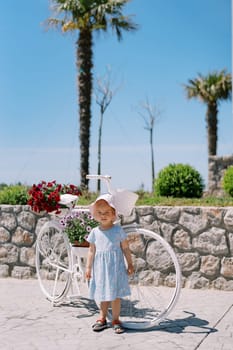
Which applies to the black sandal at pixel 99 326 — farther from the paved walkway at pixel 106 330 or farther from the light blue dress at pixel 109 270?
the light blue dress at pixel 109 270

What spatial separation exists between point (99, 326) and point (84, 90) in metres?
15.2

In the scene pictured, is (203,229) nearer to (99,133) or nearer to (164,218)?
(164,218)

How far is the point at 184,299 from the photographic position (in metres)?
6.66

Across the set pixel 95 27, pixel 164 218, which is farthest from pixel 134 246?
pixel 95 27

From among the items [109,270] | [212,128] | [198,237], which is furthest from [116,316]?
[212,128]

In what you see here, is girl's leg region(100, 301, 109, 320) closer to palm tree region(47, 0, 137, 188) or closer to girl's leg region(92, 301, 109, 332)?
girl's leg region(92, 301, 109, 332)

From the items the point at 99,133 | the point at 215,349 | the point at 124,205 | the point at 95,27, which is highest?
the point at 95,27

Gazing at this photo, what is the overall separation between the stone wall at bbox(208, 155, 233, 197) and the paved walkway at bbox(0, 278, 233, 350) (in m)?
12.5

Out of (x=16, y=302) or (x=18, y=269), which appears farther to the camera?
(x=18, y=269)

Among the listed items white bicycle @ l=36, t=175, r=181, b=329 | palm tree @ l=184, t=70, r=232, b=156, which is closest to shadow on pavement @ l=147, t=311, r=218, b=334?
white bicycle @ l=36, t=175, r=181, b=329

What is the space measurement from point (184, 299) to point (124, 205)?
1887 millimetres

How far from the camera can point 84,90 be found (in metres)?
19.7

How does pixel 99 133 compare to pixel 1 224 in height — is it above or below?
above

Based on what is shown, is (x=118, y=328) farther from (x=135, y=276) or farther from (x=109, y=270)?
(x=135, y=276)
